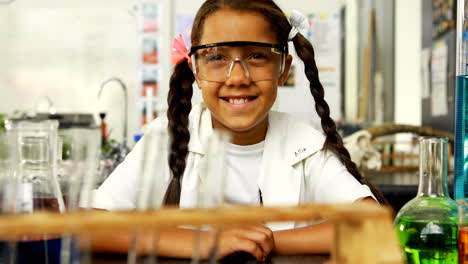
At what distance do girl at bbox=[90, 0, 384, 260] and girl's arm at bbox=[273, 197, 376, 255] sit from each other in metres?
0.13

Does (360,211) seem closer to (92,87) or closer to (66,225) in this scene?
(66,225)

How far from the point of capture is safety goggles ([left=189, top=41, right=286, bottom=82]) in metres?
1.19

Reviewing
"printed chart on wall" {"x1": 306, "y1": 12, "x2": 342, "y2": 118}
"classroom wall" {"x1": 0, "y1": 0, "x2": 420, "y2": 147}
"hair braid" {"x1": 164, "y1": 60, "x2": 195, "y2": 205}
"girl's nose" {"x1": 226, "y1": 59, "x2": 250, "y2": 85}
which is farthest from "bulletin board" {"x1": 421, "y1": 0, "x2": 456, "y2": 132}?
"girl's nose" {"x1": 226, "y1": 59, "x2": 250, "y2": 85}

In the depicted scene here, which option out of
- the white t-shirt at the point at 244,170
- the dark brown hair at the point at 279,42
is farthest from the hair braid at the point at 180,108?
the white t-shirt at the point at 244,170

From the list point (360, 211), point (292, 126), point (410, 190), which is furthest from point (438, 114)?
point (360, 211)

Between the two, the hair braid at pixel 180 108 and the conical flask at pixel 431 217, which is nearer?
the conical flask at pixel 431 217

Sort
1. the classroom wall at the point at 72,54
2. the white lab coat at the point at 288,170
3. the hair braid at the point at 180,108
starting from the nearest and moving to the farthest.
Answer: the white lab coat at the point at 288,170, the hair braid at the point at 180,108, the classroom wall at the point at 72,54

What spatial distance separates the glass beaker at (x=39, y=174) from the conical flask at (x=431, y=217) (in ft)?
1.34

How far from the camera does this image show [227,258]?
785 mm

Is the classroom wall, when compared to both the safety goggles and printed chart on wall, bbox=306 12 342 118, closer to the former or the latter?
printed chart on wall, bbox=306 12 342 118

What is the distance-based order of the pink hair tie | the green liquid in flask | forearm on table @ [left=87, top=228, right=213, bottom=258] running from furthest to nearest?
1. the pink hair tie
2. the green liquid in flask
3. forearm on table @ [left=87, top=228, right=213, bottom=258]

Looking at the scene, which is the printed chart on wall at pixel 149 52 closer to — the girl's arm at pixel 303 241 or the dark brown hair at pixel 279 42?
the dark brown hair at pixel 279 42

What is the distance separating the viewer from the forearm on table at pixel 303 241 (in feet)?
3.03

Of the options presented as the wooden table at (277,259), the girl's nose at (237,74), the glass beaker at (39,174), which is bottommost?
the wooden table at (277,259)
